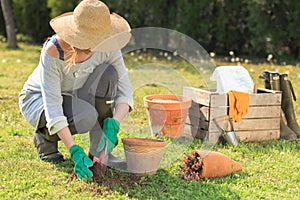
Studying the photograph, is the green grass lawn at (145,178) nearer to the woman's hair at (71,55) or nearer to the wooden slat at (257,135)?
the wooden slat at (257,135)

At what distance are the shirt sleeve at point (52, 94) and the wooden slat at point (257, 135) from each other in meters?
1.56

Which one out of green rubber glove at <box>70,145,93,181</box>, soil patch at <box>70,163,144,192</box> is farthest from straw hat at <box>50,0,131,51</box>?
soil patch at <box>70,163,144,192</box>

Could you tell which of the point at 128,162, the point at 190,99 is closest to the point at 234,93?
the point at 190,99

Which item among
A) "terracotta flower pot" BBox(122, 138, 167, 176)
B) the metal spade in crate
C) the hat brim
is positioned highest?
the hat brim

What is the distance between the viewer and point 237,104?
3.91 metres

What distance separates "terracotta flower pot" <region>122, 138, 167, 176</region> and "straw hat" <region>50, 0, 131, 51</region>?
587 mm

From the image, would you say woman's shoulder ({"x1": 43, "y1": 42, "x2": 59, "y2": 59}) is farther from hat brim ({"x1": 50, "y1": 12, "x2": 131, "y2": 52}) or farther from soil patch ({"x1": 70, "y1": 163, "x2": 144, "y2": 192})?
soil patch ({"x1": 70, "y1": 163, "x2": 144, "y2": 192})

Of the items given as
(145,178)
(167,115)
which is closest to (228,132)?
(167,115)

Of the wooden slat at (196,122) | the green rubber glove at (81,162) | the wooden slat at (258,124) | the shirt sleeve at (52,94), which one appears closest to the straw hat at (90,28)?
the shirt sleeve at (52,94)

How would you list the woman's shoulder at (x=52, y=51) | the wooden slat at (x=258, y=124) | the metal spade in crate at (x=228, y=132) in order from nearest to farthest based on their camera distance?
1. the woman's shoulder at (x=52, y=51)
2. the metal spade in crate at (x=228, y=132)
3. the wooden slat at (x=258, y=124)

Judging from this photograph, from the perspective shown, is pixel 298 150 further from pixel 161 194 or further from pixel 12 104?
pixel 12 104

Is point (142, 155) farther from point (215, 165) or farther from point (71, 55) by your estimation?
point (71, 55)

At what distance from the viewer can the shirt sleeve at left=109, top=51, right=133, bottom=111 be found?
10.6ft

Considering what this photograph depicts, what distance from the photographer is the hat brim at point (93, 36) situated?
2.80m
